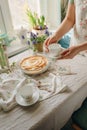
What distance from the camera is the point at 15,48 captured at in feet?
4.42

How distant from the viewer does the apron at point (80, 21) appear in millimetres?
1031

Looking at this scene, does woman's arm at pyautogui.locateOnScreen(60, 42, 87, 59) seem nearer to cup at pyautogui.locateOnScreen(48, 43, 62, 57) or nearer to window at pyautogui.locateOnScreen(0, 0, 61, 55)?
cup at pyautogui.locateOnScreen(48, 43, 62, 57)

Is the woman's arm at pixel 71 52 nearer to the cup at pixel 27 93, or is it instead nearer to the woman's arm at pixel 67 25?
the woman's arm at pixel 67 25

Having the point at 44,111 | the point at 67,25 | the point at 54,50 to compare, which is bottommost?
the point at 44,111

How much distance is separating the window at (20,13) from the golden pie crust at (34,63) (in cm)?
32

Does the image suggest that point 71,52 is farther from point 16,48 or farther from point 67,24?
point 16,48

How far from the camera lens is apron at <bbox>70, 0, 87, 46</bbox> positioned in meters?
1.03

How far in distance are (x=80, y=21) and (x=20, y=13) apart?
2.28ft

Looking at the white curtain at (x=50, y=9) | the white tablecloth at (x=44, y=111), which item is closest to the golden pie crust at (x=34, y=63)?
the white tablecloth at (x=44, y=111)

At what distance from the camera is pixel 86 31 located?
1.07 meters

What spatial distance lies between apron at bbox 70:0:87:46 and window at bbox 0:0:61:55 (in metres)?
0.47

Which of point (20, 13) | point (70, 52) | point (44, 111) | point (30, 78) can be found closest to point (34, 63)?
point (30, 78)

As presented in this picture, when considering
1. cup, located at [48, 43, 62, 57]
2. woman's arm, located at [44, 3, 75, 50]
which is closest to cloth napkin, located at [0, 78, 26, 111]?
cup, located at [48, 43, 62, 57]

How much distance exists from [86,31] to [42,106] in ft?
2.08
